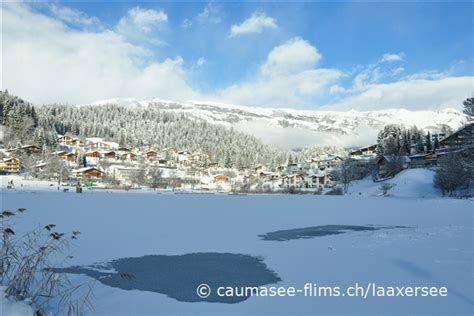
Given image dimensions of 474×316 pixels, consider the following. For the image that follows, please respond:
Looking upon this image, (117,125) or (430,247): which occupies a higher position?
(117,125)

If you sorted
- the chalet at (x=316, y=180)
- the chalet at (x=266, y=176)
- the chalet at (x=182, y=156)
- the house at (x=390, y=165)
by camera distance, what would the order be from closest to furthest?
the house at (x=390, y=165), the chalet at (x=316, y=180), the chalet at (x=266, y=176), the chalet at (x=182, y=156)

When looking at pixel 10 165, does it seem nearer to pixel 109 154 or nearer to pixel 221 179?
pixel 109 154

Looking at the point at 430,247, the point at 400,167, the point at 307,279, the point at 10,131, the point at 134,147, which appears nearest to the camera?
the point at 307,279

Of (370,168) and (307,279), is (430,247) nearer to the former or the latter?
(307,279)

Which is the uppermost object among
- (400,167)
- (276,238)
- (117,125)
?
(117,125)

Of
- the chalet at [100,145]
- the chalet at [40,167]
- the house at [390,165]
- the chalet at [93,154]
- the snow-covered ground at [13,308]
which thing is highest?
the chalet at [100,145]

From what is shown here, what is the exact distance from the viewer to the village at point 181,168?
200 ft

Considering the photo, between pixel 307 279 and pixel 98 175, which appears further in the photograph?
pixel 98 175

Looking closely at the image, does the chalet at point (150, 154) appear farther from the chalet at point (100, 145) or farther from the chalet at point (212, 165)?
the chalet at point (212, 165)

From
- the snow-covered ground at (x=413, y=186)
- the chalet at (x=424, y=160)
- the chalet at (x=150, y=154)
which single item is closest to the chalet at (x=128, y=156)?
the chalet at (x=150, y=154)

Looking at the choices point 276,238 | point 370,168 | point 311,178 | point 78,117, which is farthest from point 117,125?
point 276,238

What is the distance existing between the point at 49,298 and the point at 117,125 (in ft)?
516

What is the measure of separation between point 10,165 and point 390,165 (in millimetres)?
66588

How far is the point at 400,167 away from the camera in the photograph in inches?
2485
